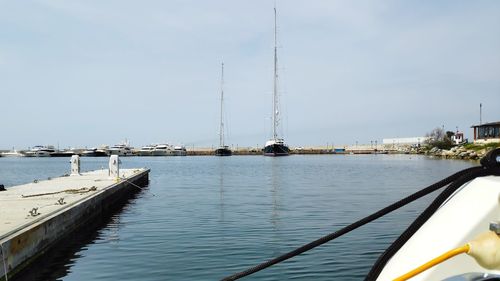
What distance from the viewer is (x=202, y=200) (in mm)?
27984

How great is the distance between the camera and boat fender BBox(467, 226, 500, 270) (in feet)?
9.53

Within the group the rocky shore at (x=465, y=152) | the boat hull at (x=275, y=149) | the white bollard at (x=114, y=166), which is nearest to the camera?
the white bollard at (x=114, y=166)

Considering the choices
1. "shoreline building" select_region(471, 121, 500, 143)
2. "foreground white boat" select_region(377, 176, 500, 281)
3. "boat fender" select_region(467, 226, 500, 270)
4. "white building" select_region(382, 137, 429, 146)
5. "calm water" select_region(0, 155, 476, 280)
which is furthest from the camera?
"white building" select_region(382, 137, 429, 146)

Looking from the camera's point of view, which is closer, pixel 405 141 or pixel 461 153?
pixel 461 153

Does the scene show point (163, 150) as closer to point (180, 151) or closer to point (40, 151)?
point (180, 151)

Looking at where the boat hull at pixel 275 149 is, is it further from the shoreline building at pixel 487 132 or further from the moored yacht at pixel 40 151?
the moored yacht at pixel 40 151

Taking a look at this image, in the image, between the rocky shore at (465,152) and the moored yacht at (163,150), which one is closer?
the rocky shore at (465,152)

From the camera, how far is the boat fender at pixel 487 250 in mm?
2904

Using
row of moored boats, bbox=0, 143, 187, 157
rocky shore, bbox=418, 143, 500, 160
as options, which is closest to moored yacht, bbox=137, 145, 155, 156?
row of moored boats, bbox=0, 143, 187, 157

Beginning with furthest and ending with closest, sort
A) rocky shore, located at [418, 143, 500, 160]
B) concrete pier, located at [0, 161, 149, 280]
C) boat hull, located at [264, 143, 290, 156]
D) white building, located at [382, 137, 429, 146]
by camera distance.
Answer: white building, located at [382, 137, 429, 146] → boat hull, located at [264, 143, 290, 156] → rocky shore, located at [418, 143, 500, 160] → concrete pier, located at [0, 161, 149, 280]

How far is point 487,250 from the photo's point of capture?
2.92 metres

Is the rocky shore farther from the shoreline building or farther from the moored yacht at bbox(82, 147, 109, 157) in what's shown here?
the moored yacht at bbox(82, 147, 109, 157)

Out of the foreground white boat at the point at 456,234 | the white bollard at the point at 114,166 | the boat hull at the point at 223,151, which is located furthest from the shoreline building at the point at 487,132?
the foreground white boat at the point at 456,234

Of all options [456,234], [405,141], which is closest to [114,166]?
[456,234]
